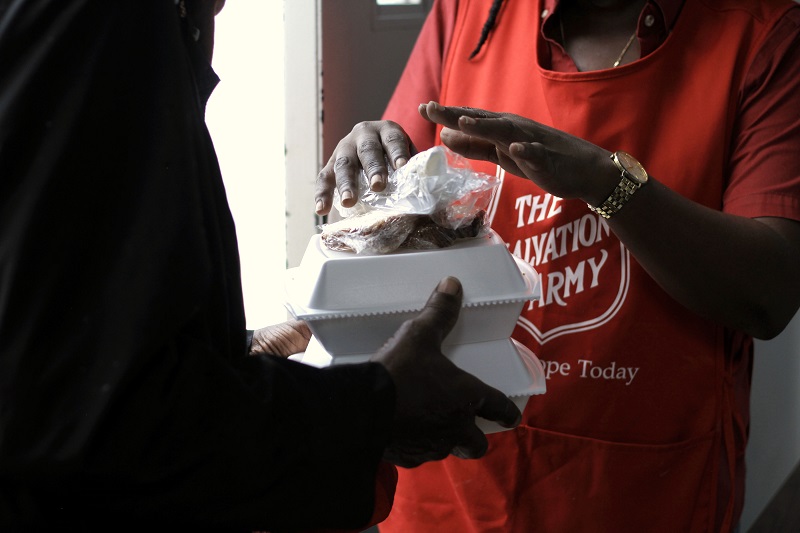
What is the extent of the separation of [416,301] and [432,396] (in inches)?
6.0

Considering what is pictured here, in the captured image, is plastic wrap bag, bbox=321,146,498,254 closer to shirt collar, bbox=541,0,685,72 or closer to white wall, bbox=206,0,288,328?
shirt collar, bbox=541,0,685,72

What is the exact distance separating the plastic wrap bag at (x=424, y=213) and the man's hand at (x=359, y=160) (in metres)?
0.07

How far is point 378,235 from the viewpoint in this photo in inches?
35.5

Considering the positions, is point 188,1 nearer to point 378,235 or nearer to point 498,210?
point 378,235

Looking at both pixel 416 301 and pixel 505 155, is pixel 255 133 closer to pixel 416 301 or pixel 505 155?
pixel 505 155

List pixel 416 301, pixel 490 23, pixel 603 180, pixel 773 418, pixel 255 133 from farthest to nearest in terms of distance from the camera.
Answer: pixel 773 418 < pixel 255 133 < pixel 490 23 < pixel 603 180 < pixel 416 301

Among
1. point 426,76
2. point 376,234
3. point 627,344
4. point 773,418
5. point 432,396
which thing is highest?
point 426,76

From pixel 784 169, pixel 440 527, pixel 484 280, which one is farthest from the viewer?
pixel 440 527

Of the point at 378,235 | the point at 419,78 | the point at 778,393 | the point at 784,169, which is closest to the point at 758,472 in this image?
the point at 778,393

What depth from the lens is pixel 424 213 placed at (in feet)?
3.00

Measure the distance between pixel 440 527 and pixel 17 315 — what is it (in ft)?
2.99

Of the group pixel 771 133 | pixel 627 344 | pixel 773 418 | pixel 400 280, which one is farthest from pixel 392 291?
pixel 773 418

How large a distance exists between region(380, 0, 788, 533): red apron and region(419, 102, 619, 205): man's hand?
183 millimetres

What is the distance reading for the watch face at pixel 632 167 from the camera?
1.00 metres
